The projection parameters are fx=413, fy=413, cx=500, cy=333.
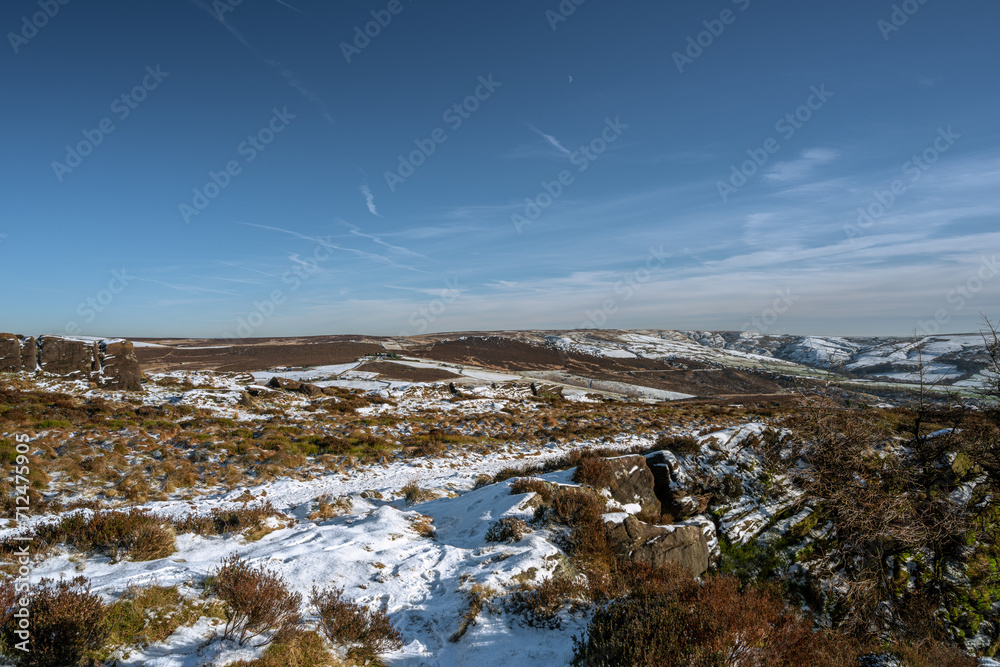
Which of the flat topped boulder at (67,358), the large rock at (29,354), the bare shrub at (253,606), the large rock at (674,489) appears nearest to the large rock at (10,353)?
the large rock at (29,354)

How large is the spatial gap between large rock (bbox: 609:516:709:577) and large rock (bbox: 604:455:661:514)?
992 millimetres

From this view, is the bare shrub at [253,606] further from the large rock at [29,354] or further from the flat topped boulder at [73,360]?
the large rock at [29,354]

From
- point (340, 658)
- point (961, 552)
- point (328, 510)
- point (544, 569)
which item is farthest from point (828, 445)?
point (328, 510)

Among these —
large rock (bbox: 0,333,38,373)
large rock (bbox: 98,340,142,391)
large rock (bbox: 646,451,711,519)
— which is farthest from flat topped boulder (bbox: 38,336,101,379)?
large rock (bbox: 646,451,711,519)

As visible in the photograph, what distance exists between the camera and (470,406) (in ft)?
98.9

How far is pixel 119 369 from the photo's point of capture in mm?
23281

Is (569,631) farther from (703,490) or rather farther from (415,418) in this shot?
(415,418)

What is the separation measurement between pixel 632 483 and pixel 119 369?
2804cm

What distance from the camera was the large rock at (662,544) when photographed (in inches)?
314

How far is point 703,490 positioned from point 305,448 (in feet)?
47.6

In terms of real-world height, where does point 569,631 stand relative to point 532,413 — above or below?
above

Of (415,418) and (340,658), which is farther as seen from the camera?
(415,418)

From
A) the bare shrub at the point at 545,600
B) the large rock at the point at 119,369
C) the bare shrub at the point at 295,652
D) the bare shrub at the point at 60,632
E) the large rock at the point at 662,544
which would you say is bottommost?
the large rock at the point at 662,544

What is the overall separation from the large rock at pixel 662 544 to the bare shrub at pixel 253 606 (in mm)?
5729
